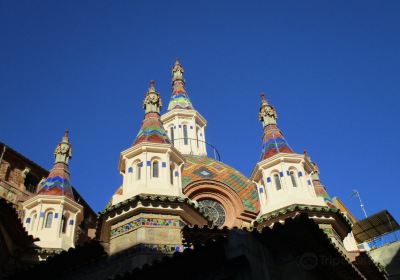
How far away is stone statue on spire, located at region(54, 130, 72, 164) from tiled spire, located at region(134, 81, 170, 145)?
4.80 meters

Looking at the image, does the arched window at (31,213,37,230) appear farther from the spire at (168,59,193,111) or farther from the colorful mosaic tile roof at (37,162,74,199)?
the spire at (168,59,193,111)

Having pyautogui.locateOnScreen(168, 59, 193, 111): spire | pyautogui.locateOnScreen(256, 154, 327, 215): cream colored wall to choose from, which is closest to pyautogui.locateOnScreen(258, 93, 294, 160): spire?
pyautogui.locateOnScreen(256, 154, 327, 215): cream colored wall

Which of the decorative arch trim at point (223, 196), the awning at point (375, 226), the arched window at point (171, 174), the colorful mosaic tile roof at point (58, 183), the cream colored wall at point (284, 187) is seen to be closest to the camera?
the arched window at point (171, 174)

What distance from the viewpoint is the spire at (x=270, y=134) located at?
18984mm

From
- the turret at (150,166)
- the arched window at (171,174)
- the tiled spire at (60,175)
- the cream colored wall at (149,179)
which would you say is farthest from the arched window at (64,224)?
the arched window at (171,174)

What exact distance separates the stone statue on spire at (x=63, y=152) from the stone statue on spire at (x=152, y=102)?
480cm

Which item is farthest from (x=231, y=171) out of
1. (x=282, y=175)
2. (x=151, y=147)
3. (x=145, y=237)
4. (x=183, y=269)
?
(x=183, y=269)

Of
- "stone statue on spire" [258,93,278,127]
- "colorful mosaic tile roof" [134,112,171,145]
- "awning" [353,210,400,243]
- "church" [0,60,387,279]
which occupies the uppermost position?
"stone statue on spire" [258,93,278,127]

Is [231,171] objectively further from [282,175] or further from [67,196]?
[67,196]

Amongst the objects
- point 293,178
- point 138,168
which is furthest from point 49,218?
point 293,178

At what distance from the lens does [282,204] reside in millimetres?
17031

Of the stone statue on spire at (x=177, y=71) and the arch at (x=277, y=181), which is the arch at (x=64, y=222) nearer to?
the arch at (x=277, y=181)

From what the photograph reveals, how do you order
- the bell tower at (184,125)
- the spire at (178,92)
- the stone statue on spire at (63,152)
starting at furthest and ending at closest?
1. the spire at (178,92)
2. the bell tower at (184,125)
3. the stone statue on spire at (63,152)

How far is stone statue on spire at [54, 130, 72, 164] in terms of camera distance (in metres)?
22.1
